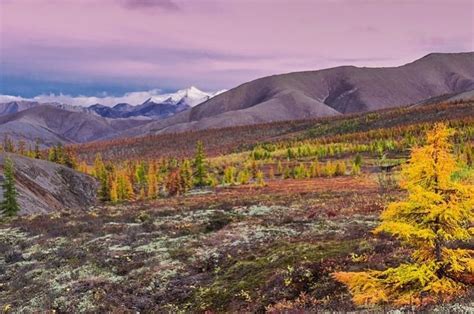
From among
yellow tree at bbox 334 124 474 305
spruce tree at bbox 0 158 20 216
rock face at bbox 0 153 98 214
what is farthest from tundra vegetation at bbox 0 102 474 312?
rock face at bbox 0 153 98 214

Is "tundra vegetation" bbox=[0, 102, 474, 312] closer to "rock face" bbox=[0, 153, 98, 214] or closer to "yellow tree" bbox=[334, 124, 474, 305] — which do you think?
"yellow tree" bbox=[334, 124, 474, 305]

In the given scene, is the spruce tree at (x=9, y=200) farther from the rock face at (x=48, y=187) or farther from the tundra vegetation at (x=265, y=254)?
the tundra vegetation at (x=265, y=254)

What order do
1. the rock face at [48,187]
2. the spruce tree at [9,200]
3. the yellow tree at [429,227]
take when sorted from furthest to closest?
the rock face at [48,187], the spruce tree at [9,200], the yellow tree at [429,227]

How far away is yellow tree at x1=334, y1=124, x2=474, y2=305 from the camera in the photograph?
14859 mm

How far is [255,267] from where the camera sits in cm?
2473

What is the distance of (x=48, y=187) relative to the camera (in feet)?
262

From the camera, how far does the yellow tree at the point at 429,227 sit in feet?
48.8

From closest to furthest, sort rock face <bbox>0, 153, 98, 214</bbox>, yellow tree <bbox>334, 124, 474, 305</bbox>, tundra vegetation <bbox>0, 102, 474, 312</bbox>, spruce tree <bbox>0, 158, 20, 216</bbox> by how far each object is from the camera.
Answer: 1. yellow tree <bbox>334, 124, 474, 305</bbox>
2. tundra vegetation <bbox>0, 102, 474, 312</bbox>
3. spruce tree <bbox>0, 158, 20, 216</bbox>
4. rock face <bbox>0, 153, 98, 214</bbox>

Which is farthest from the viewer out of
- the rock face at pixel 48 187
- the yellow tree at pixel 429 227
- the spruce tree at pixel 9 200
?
the rock face at pixel 48 187

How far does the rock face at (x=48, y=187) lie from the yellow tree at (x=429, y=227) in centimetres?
5255

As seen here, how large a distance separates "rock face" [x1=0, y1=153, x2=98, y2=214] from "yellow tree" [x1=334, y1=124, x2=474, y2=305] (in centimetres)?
5255

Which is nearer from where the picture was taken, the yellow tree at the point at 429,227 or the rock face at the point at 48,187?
the yellow tree at the point at 429,227

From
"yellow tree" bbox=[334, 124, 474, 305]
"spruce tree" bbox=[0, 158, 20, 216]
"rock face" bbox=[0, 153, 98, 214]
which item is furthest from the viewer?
"rock face" bbox=[0, 153, 98, 214]

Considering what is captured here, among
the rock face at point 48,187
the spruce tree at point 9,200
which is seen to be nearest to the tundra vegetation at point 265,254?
the spruce tree at point 9,200
